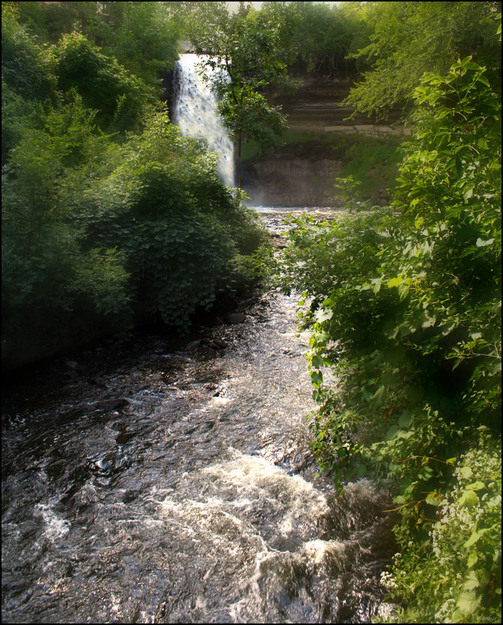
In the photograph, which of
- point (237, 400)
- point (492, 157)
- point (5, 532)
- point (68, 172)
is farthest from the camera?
point (68, 172)

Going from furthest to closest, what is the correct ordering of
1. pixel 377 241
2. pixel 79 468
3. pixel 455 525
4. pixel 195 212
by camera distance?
pixel 195 212 < pixel 79 468 < pixel 377 241 < pixel 455 525

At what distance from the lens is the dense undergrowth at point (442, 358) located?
259cm

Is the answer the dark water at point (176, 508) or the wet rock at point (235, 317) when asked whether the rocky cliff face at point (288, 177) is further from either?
the dark water at point (176, 508)

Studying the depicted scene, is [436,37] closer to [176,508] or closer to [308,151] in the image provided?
[176,508]

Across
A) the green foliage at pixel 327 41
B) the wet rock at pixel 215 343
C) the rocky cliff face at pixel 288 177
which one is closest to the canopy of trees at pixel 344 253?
the wet rock at pixel 215 343

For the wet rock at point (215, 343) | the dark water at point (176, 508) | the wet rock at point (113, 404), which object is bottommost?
the dark water at point (176, 508)

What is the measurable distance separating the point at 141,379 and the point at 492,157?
4.70 metres

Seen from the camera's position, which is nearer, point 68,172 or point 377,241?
point 377,241

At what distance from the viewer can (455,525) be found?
2697 millimetres

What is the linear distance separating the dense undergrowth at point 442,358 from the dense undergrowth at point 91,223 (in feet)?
12.5

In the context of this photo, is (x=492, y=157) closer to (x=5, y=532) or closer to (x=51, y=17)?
(x=5, y=532)

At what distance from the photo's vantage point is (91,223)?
6926 mm

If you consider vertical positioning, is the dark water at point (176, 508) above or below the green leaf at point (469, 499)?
below

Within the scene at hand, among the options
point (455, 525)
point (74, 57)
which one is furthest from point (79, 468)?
point (74, 57)
